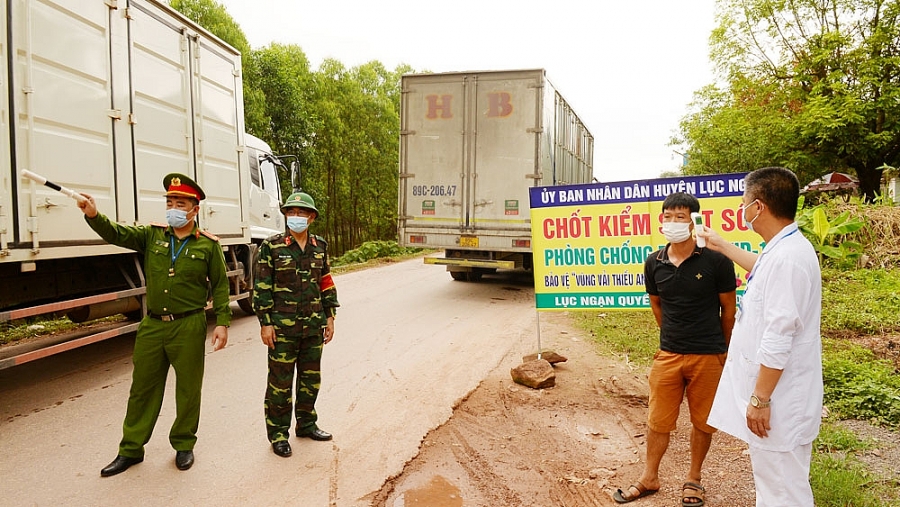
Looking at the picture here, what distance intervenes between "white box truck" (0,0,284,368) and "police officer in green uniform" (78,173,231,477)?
1401mm

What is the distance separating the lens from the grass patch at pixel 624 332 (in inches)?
246

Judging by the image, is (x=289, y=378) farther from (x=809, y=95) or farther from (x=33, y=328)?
(x=809, y=95)

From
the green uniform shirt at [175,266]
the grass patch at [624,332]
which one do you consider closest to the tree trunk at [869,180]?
the grass patch at [624,332]

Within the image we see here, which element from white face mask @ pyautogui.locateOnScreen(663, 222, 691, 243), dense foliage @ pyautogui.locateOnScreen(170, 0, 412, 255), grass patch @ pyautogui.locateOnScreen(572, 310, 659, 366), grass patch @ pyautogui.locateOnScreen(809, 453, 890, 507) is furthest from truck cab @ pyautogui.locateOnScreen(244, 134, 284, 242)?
dense foliage @ pyautogui.locateOnScreen(170, 0, 412, 255)

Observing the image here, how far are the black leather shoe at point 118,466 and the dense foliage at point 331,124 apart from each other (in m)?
18.2

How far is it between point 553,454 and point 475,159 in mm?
7059

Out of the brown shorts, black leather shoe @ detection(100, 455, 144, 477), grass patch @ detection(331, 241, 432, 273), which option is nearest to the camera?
the brown shorts

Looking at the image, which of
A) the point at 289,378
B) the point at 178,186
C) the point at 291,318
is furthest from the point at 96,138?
the point at 289,378

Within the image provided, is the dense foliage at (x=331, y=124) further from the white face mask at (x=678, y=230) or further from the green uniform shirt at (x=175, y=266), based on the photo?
Result: the white face mask at (x=678, y=230)

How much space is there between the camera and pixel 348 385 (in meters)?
5.35

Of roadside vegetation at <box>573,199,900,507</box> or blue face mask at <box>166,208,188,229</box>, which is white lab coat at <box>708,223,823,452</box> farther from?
blue face mask at <box>166,208,188,229</box>

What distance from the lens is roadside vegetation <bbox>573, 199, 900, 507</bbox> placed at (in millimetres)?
3137

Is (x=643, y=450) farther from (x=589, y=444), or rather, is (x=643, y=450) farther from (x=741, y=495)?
(x=741, y=495)

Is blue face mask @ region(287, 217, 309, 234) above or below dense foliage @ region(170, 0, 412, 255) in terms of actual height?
below
